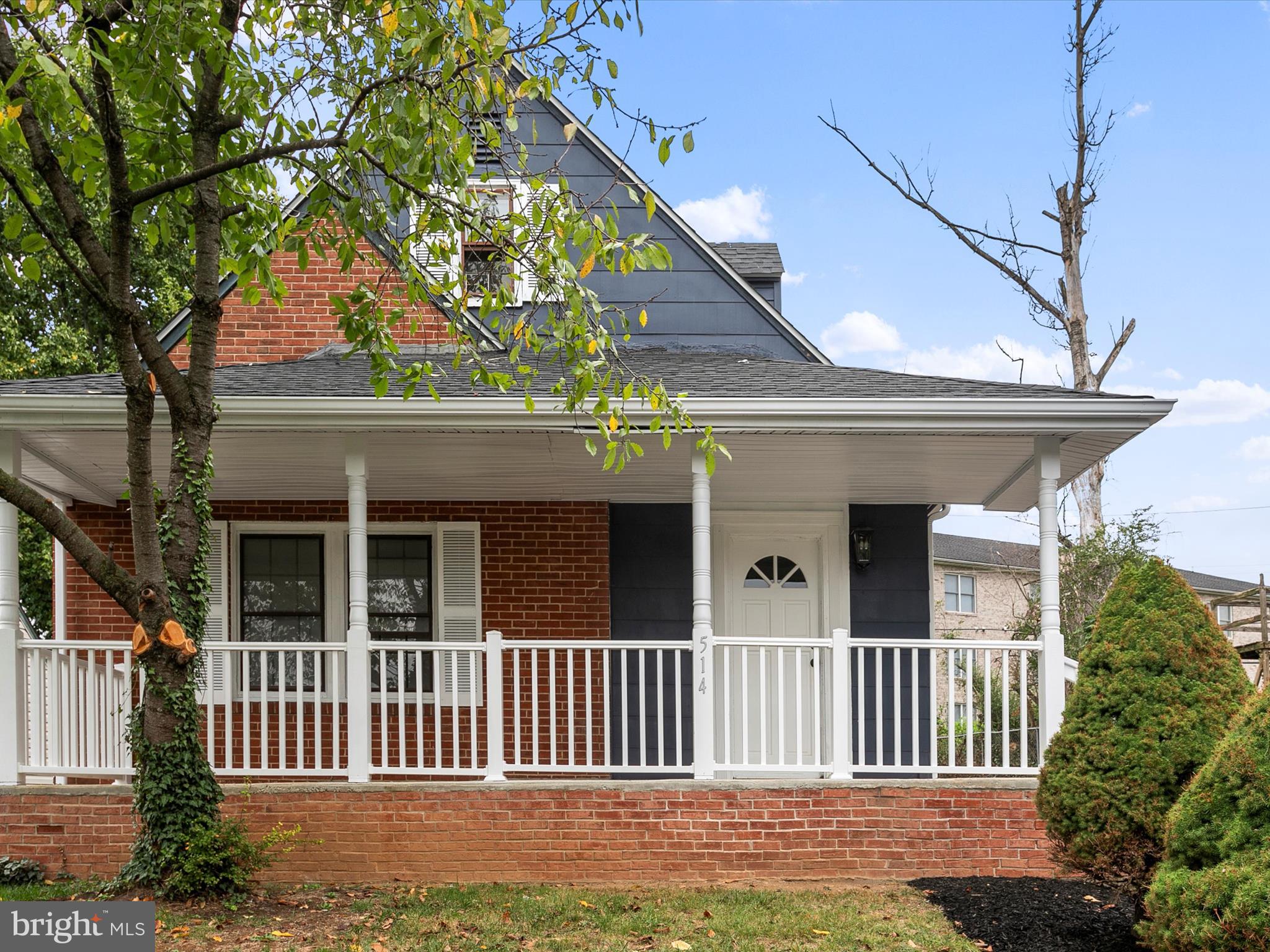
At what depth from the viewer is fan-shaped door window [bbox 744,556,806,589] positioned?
34.9 ft

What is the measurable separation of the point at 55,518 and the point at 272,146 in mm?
2225

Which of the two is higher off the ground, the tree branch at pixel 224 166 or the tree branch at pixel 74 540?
the tree branch at pixel 224 166

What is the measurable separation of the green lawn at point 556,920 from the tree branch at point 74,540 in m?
1.65

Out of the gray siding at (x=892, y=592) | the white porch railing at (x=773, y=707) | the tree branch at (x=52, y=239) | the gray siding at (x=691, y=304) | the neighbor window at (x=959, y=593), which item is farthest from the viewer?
the neighbor window at (x=959, y=593)

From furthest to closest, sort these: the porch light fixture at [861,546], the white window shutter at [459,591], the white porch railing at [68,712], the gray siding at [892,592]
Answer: the gray siding at [892,592], the porch light fixture at [861,546], the white window shutter at [459,591], the white porch railing at [68,712]

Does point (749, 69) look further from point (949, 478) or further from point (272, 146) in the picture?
point (272, 146)

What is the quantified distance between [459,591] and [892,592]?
378 centimetres

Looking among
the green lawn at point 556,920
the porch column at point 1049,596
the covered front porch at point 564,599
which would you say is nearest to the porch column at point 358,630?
the covered front porch at point 564,599

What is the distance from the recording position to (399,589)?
34.3ft

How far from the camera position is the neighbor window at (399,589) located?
10383mm

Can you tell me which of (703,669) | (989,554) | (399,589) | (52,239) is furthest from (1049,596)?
(989,554)

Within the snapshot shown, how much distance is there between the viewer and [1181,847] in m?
5.02

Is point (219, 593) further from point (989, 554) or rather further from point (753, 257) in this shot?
point (989, 554)

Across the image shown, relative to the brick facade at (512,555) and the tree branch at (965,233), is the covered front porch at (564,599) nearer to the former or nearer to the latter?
the brick facade at (512,555)
